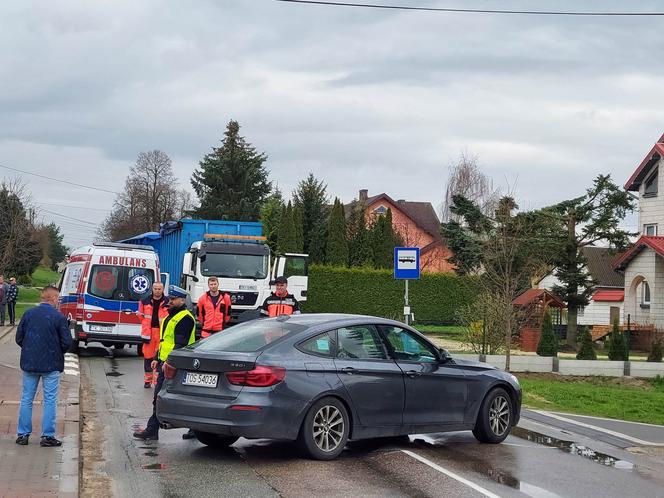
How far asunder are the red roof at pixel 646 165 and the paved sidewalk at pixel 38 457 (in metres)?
32.7

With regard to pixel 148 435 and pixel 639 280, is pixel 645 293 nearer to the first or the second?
pixel 639 280

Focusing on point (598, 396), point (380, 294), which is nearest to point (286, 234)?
point (380, 294)

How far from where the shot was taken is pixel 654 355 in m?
26.8

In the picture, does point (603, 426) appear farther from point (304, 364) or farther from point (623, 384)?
point (623, 384)

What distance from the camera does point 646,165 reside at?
41.8m

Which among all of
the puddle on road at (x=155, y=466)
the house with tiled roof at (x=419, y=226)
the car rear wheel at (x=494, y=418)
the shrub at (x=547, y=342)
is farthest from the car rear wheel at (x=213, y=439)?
the house with tiled roof at (x=419, y=226)

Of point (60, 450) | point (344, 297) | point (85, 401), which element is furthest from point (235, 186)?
point (60, 450)

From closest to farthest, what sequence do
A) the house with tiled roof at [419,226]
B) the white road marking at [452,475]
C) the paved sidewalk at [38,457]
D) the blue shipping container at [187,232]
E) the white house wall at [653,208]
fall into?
the paved sidewalk at [38,457]
the white road marking at [452,475]
the blue shipping container at [187,232]
the white house wall at [653,208]
the house with tiled roof at [419,226]

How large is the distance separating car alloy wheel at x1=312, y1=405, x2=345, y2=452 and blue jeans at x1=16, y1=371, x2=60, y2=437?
2.70 m

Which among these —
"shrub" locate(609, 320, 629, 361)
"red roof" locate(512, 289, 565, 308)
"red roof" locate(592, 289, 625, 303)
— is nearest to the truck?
"shrub" locate(609, 320, 629, 361)

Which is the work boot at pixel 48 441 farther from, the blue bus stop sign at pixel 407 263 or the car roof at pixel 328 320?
the blue bus stop sign at pixel 407 263

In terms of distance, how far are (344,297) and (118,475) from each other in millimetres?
37231

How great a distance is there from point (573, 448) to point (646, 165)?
3312 cm

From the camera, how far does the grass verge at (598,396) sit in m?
17.3
